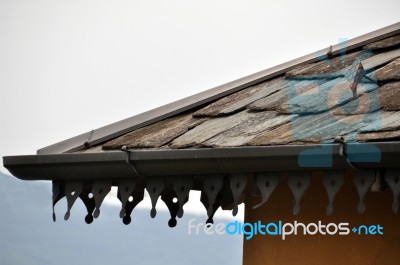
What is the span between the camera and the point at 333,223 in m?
5.82

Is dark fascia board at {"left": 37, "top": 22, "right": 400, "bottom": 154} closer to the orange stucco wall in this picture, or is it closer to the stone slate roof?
the stone slate roof

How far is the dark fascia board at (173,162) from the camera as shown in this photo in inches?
201

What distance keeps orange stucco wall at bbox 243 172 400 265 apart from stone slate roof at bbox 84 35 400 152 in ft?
1.17

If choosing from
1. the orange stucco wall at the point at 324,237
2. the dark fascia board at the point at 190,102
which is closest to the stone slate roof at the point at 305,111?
the dark fascia board at the point at 190,102

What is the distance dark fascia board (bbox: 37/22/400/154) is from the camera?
21.4 ft

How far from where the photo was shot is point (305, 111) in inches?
230

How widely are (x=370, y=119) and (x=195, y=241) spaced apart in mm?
4096

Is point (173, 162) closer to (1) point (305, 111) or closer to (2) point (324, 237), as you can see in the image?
(1) point (305, 111)

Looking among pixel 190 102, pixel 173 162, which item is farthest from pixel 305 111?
pixel 190 102

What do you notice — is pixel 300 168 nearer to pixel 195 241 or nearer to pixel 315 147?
pixel 315 147

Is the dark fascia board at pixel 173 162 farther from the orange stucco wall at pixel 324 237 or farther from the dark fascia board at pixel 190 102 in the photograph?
the orange stucco wall at pixel 324 237

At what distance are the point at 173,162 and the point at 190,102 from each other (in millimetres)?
1486

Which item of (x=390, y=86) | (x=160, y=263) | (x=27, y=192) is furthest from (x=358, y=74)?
(x=27, y=192)

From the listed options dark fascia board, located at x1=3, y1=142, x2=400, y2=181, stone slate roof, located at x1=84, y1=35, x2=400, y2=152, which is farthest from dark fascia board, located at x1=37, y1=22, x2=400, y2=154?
dark fascia board, located at x1=3, y1=142, x2=400, y2=181
